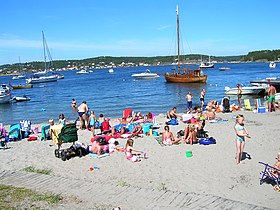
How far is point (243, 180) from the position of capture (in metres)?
8.47

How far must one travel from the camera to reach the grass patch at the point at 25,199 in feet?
23.9

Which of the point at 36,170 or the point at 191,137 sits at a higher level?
the point at 191,137

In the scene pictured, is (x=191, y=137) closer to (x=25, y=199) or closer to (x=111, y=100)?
(x=25, y=199)

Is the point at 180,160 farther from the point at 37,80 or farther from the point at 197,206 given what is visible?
the point at 37,80

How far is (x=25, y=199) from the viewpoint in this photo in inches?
300

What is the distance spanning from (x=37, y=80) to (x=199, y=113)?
74.8 m

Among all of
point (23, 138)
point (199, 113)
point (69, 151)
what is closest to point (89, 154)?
point (69, 151)

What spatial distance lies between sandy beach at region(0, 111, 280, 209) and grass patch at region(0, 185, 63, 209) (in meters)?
0.48

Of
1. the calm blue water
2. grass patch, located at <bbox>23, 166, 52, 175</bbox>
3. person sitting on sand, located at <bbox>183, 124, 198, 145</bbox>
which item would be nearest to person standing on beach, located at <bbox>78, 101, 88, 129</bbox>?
person sitting on sand, located at <bbox>183, 124, 198, 145</bbox>

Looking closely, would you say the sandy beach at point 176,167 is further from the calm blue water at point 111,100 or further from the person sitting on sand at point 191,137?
the calm blue water at point 111,100

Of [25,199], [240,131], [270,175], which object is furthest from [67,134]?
[270,175]

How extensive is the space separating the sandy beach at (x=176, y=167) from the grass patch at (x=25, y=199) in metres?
0.48

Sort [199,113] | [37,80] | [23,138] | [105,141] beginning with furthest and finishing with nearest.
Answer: [37,80] → [199,113] → [23,138] → [105,141]

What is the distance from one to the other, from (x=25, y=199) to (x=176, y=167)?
435cm
